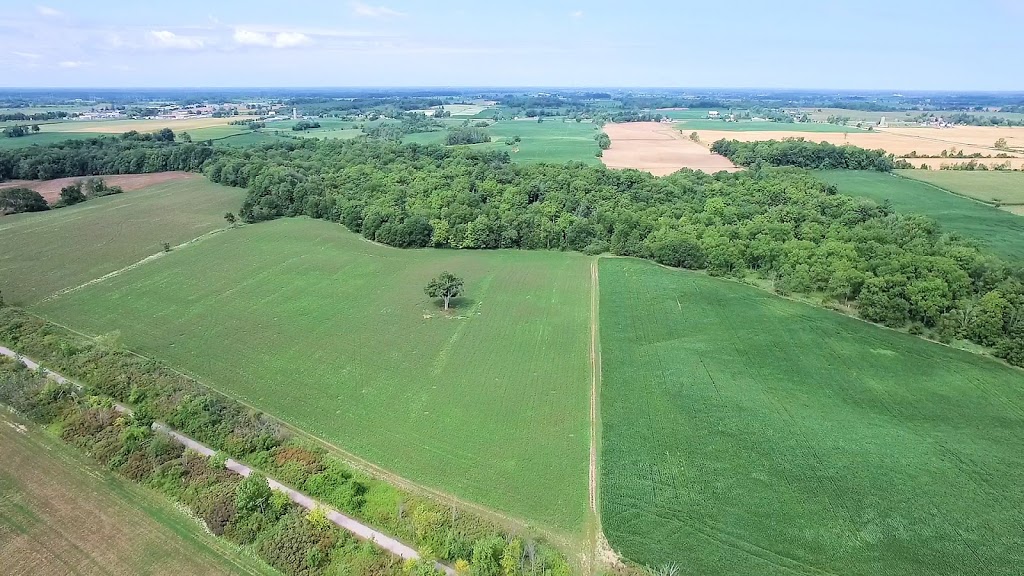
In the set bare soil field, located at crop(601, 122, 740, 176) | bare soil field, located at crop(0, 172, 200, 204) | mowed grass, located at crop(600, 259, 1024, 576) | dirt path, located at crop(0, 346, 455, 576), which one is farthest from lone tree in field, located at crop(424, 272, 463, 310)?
bare soil field, located at crop(0, 172, 200, 204)

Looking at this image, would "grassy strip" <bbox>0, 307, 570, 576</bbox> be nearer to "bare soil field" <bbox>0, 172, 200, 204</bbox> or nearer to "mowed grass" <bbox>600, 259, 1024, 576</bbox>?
"mowed grass" <bbox>600, 259, 1024, 576</bbox>

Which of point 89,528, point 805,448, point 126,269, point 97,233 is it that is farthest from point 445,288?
point 97,233

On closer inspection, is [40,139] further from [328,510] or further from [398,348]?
[328,510]

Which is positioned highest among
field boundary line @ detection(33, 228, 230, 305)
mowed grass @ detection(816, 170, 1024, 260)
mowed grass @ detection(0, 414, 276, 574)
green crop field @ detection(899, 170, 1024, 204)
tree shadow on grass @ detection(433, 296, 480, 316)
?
green crop field @ detection(899, 170, 1024, 204)

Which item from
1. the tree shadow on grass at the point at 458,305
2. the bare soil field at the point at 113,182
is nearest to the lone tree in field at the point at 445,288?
the tree shadow on grass at the point at 458,305

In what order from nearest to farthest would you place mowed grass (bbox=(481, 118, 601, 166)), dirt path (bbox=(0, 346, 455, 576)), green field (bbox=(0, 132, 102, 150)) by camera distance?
dirt path (bbox=(0, 346, 455, 576))
green field (bbox=(0, 132, 102, 150))
mowed grass (bbox=(481, 118, 601, 166))

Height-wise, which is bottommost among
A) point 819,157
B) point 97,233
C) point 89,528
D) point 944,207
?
point 89,528

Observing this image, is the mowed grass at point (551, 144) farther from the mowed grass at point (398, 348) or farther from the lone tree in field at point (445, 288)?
the lone tree in field at point (445, 288)

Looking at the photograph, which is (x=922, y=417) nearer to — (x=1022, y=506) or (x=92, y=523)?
(x=1022, y=506)
